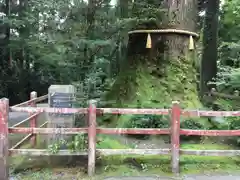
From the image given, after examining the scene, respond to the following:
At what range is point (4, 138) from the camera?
179 inches

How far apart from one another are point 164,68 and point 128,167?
9.37ft

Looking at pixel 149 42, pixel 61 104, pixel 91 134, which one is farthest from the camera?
pixel 149 42

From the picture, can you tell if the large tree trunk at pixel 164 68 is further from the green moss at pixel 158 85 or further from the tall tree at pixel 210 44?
the tall tree at pixel 210 44

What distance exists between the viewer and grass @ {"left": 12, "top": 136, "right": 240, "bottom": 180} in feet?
15.7

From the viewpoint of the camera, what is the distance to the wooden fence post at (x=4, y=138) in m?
4.51

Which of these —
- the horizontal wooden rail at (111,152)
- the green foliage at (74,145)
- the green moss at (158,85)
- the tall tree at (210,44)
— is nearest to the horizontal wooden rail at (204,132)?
the horizontal wooden rail at (111,152)

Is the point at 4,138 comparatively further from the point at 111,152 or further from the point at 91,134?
the point at 111,152

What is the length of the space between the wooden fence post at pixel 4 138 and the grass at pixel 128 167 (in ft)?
0.87

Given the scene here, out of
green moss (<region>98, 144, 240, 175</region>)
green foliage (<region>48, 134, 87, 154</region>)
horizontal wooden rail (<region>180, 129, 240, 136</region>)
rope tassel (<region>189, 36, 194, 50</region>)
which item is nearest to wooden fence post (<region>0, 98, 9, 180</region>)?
green foliage (<region>48, 134, 87, 154</region>)

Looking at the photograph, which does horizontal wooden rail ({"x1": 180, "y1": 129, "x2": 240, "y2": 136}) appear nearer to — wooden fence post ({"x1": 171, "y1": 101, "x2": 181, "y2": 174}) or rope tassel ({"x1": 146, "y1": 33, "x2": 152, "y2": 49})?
wooden fence post ({"x1": 171, "y1": 101, "x2": 181, "y2": 174})

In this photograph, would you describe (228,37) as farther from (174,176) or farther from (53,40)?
(174,176)

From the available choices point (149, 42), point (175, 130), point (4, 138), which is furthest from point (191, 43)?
point (4, 138)

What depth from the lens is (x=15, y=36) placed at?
15.2 m

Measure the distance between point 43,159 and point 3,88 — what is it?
33.3 ft
